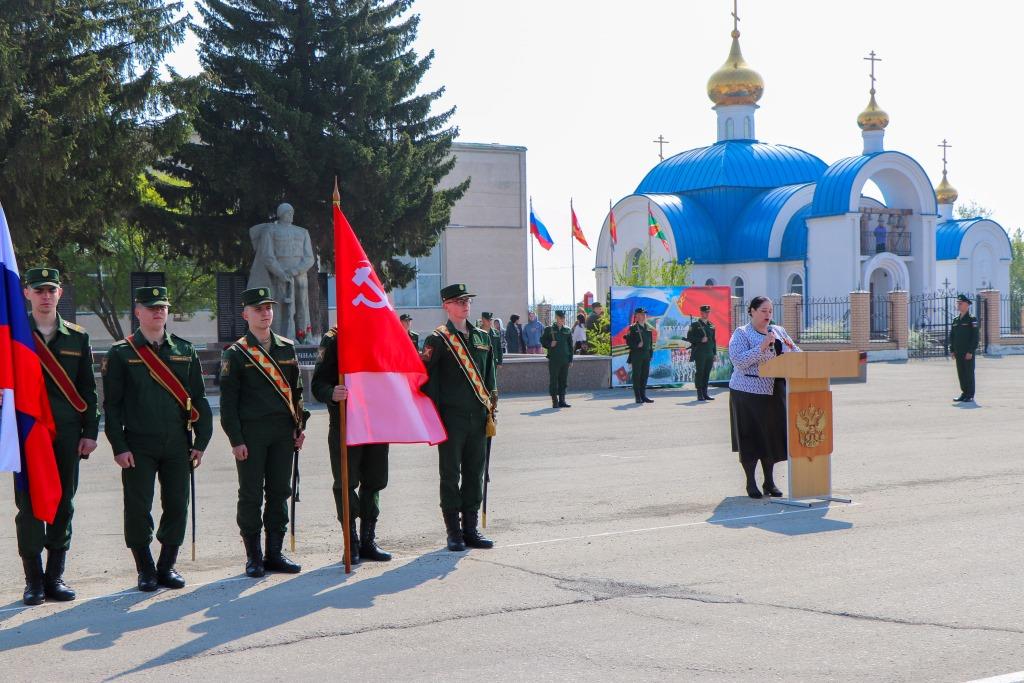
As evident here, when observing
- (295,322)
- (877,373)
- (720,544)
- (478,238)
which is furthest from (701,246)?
(720,544)

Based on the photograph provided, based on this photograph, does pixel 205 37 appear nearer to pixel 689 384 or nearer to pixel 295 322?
pixel 295 322

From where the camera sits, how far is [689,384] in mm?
25703

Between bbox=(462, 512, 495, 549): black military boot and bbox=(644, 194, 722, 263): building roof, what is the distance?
47.6m

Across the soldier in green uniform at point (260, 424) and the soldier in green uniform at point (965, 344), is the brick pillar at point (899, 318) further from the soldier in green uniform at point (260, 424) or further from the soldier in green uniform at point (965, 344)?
the soldier in green uniform at point (260, 424)

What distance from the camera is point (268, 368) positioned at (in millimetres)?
7242

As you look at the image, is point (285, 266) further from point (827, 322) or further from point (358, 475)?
point (827, 322)

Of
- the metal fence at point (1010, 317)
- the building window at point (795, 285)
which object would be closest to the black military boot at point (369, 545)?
the metal fence at point (1010, 317)

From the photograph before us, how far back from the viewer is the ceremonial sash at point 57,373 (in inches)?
261

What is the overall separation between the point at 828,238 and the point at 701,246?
20.9 ft

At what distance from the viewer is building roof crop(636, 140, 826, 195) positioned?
5772cm

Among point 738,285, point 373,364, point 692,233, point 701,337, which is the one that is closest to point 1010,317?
point 738,285

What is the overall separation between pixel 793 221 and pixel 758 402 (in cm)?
4574

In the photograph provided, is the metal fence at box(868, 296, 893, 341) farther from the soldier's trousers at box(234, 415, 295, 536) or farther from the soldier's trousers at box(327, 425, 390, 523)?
the soldier's trousers at box(234, 415, 295, 536)

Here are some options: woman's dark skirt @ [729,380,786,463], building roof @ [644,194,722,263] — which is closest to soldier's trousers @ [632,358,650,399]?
woman's dark skirt @ [729,380,786,463]
